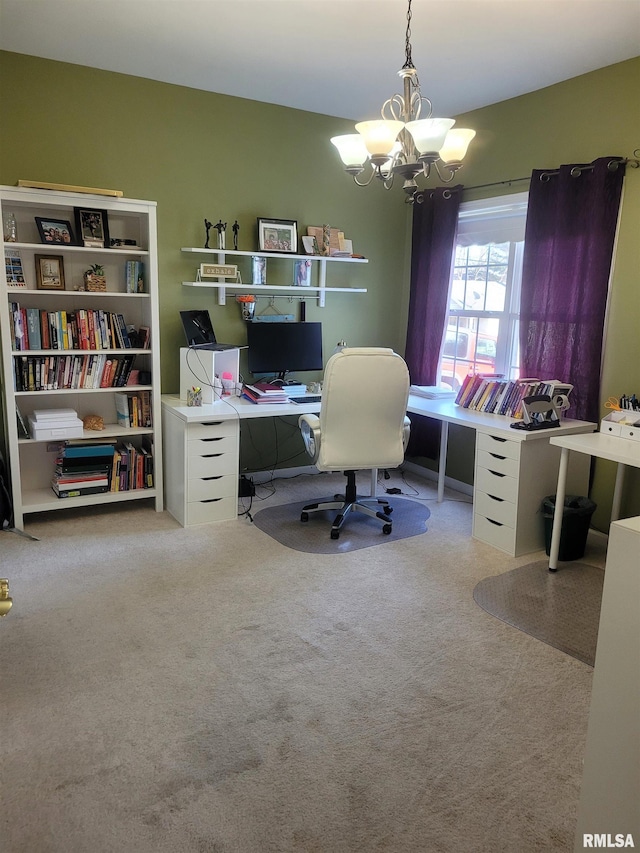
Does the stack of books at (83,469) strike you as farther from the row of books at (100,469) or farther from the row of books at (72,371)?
the row of books at (72,371)

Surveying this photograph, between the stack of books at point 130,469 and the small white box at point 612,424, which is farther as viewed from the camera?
the stack of books at point 130,469

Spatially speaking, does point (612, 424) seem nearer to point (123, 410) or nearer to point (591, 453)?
point (591, 453)

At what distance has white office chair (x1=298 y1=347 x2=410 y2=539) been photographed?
3406 millimetres

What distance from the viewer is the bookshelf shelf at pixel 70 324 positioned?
3.53 meters

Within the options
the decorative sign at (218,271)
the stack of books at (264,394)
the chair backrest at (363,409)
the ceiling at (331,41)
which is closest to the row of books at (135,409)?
the stack of books at (264,394)

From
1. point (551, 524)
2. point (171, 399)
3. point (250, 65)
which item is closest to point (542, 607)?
point (551, 524)

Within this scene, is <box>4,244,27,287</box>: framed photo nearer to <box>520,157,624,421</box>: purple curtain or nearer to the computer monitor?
the computer monitor

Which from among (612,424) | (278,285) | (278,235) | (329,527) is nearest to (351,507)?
(329,527)

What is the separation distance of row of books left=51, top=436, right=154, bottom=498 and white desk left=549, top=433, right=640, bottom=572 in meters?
2.42

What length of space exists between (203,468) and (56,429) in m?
0.87

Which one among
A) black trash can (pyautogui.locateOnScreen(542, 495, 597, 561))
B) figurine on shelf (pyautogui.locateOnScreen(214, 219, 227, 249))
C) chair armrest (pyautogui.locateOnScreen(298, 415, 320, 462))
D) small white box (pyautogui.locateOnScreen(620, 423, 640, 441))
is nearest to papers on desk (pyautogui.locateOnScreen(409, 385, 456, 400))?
chair armrest (pyautogui.locateOnScreen(298, 415, 320, 462))

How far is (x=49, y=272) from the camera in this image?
3666 millimetres

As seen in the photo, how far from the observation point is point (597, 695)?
1267 millimetres

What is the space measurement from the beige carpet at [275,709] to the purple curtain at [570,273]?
1.19 metres
